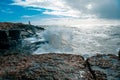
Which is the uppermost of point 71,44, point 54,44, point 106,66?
point 106,66

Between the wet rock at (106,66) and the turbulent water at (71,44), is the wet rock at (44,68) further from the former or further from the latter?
the turbulent water at (71,44)

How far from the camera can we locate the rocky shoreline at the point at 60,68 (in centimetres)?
242

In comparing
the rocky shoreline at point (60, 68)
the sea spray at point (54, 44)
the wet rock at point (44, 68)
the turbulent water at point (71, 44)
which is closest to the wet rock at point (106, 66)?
the rocky shoreline at point (60, 68)

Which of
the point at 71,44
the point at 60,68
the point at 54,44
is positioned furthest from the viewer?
the point at 71,44

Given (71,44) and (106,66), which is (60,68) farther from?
(71,44)

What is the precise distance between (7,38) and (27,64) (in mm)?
10772

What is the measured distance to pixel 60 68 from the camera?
2629 millimetres

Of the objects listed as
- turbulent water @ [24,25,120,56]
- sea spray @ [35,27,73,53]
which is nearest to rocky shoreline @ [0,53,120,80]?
turbulent water @ [24,25,120,56]

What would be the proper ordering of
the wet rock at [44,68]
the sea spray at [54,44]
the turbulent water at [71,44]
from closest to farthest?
the wet rock at [44,68]
the sea spray at [54,44]
the turbulent water at [71,44]

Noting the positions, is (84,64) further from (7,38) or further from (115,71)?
(7,38)

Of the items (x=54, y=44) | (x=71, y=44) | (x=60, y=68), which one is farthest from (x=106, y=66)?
(x=71, y=44)

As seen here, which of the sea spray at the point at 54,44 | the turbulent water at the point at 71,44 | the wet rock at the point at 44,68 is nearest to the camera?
the wet rock at the point at 44,68

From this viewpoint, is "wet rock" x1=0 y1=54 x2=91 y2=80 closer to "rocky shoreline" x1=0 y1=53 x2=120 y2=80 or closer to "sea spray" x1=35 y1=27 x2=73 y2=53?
"rocky shoreline" x1=0 y1=53 x2=120 y2=80

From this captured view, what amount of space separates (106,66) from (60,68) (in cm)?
68
